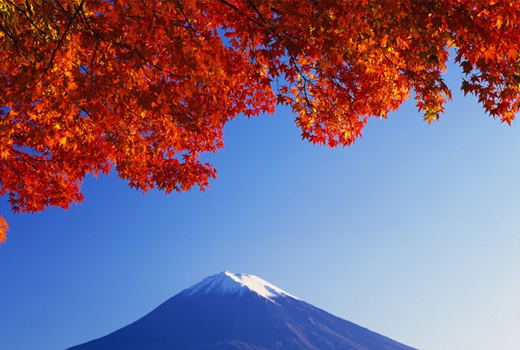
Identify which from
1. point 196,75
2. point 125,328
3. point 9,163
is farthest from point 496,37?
point 125,328

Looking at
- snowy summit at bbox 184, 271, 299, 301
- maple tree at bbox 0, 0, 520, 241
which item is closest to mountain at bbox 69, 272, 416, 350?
snowy summit at bbox 184, 271, 299, 301

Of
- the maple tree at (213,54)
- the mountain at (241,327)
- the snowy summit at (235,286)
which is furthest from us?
the snowy summit at (235,286)

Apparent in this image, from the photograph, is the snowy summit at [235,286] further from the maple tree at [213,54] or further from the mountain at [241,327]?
the maple tree at [213,54]

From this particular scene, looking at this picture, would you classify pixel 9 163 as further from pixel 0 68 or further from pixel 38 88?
pixel 38 88

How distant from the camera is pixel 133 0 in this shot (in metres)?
6.17

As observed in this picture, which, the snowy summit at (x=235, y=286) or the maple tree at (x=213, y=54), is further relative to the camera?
the snowy summit at (x=235, y=286)

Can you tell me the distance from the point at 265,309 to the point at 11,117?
140m

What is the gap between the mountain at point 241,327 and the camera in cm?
11931

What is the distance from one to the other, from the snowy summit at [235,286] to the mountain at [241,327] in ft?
1.19

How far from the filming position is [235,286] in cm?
16300

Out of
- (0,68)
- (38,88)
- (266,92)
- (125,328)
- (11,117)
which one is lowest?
(125,328)

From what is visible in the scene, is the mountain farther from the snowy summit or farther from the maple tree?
the maple tree

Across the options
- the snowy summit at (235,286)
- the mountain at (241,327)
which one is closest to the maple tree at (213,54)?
the mountain at (241,327)

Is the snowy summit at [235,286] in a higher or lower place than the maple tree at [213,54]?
higher
